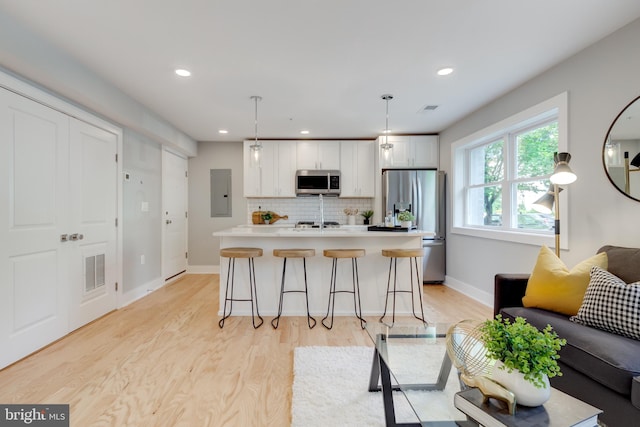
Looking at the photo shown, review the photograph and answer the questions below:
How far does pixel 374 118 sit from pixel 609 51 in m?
2.43

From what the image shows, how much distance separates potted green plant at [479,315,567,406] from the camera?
953 millimetres

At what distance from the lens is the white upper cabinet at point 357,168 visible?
17.3 feet

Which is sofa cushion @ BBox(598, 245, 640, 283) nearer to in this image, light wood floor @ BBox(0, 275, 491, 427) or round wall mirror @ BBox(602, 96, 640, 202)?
round wall mirror @ BBox(602, 96, 640, 202)

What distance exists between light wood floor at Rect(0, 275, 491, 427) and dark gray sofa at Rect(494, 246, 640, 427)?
1405mm

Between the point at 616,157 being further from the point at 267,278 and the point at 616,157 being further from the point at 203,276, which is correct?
the point at 203,276

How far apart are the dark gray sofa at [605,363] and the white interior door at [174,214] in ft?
15.9

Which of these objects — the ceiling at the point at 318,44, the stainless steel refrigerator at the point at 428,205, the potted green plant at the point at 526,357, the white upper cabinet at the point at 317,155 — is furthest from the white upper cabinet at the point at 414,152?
the potted green plant at the point at 526,357

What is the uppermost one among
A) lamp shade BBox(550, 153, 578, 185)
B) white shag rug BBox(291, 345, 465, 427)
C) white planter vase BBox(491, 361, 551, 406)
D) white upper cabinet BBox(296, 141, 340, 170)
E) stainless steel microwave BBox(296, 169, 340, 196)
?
white upper cabinet BBox(296, 141, 340, 170)

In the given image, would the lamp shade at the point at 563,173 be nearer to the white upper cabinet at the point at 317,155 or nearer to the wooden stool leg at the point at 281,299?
the wooden stool leg at the point at 281,299

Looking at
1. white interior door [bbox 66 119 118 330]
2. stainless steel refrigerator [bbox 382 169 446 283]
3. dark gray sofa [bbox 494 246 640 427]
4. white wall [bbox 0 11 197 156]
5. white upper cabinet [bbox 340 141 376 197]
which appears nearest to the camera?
dark gray sofa [bbox 494 246 640 427]

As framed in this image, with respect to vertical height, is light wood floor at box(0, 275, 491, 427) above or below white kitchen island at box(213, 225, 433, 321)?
below

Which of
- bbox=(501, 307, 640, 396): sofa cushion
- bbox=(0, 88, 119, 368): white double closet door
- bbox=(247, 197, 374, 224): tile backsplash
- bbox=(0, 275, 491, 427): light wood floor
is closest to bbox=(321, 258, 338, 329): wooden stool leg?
bbox=(0, 275, 491, 427): light wood floor

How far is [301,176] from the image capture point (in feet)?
16.9

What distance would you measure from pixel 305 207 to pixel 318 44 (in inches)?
137
